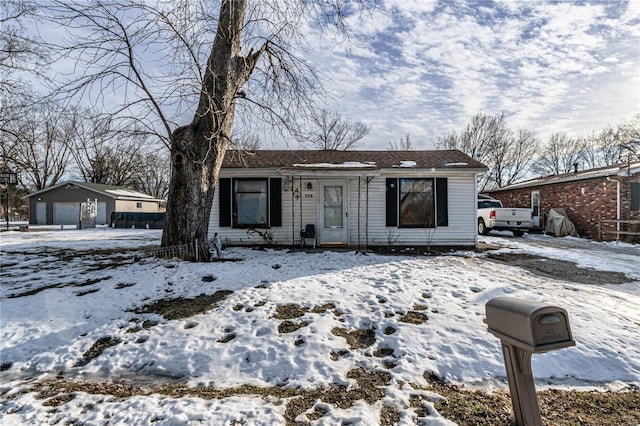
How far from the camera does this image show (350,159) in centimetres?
1087

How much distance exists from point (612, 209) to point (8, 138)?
29221 mm

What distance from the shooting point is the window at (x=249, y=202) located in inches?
380

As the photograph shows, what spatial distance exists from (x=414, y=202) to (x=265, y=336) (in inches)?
294

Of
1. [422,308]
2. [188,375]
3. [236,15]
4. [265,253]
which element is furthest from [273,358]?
[236,15]

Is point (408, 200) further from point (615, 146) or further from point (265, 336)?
point (615, 146)

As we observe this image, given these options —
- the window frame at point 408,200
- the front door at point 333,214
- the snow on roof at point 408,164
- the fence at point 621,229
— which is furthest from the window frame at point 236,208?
the fence at point 621,229

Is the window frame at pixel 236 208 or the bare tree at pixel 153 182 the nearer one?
the window frame at pixel 236 208

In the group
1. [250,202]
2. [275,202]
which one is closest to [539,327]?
[275,202]

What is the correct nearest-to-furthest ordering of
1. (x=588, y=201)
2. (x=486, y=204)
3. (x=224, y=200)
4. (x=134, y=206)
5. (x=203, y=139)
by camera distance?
(x=203, y=139) < (x=224, y=200) < (x=588, y=201) < (x=486, y=204) < (x=134, y=206)

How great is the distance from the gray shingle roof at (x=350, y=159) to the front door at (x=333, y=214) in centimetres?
80

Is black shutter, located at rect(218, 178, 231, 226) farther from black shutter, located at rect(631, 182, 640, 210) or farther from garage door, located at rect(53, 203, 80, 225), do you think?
garage door, located at rect(53, 203, 80, 225)

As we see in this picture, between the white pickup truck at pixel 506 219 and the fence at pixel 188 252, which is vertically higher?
the white pickup truck at pixel 506 219

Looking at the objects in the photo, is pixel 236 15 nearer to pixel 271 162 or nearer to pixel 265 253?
pixel 271 162

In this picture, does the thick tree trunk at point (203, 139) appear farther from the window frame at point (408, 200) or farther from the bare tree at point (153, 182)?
the bare tree at point (153, 182)
